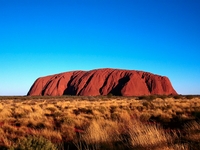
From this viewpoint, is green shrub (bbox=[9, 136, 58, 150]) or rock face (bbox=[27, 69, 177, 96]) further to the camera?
rock face (bbox=[27, 69, 177, 96])

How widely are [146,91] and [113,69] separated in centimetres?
1932

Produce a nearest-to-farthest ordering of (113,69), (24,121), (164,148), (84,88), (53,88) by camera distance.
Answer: (164,148) < (24,121) < (84,88) < (53,88) < (113,69)

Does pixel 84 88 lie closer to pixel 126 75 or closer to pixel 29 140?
pixel 126 75

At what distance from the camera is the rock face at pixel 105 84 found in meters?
85.1

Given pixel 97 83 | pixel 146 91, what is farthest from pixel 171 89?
pixel 97 83

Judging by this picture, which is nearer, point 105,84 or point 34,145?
point 34,145

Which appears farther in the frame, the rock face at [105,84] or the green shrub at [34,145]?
the rock face at [105,84]

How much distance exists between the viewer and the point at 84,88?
86.8 m

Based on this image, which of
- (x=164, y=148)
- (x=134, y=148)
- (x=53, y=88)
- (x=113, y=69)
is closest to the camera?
(x=164, y=148)

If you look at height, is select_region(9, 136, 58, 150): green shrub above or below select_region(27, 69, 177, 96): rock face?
below

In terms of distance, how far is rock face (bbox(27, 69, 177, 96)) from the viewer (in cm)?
8506

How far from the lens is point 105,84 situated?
89.2 meters

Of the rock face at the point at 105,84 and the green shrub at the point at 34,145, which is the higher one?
the rock face at the point at 105,84

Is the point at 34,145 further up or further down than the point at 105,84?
further down
